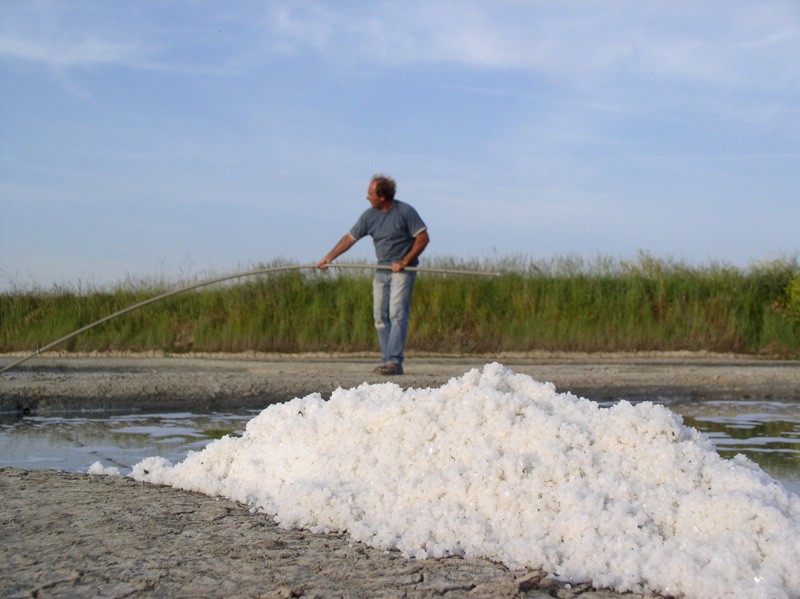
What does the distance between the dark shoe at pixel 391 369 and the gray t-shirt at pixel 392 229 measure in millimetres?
1069

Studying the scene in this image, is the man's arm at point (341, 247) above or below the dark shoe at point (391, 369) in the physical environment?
above

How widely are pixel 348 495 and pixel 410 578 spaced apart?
690 mm

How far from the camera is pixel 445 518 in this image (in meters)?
3.01

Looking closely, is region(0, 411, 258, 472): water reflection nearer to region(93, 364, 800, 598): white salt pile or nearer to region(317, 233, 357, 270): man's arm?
region(93, 364, 800, 598): white salt pile

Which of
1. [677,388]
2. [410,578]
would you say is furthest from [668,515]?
[677,388]

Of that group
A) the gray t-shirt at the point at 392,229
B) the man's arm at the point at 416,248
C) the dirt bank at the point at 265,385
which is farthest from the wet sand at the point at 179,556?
the gray t-shirt at the point at 392,229

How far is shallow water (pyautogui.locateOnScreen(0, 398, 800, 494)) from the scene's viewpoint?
4.80m

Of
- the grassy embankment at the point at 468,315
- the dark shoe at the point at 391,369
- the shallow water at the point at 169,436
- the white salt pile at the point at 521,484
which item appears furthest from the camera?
the grassy embankment at the point at 468,315

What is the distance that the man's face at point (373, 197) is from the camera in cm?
941

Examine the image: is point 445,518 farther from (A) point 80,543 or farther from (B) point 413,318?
(B) point 413,318

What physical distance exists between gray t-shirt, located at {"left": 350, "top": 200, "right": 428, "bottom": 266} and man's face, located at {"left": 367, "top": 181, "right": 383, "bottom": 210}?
0.28 ft

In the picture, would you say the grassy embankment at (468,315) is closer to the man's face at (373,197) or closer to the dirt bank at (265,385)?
the dirt bank at (265,385)

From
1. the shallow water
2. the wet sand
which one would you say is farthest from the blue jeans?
the wet sand

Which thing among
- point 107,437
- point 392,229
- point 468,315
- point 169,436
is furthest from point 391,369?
point 468,315
